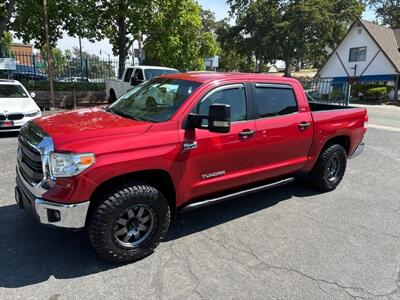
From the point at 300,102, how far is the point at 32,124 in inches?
134

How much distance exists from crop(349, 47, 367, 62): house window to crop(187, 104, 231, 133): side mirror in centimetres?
3425

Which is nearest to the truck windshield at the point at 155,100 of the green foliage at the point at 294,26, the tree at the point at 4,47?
the tree at the point at 4,47

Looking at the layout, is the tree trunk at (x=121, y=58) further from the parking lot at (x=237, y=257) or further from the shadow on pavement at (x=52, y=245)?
the shadow on pavement at (x=52, y=245)

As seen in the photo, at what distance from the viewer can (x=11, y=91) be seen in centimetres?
989

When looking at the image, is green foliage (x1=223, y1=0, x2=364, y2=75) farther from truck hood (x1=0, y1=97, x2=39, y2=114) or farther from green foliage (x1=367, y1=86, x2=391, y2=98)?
truck hood (x1=0, y1=97, x2=39, y2=114)

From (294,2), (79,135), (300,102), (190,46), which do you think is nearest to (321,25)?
(294,2)

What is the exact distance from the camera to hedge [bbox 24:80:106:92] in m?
15.6

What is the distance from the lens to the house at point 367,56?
3080 centimetres

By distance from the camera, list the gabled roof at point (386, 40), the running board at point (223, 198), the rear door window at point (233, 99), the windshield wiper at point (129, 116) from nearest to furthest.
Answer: the windshield wiper at point (129, 116), the running board at point (223, 198), the rear door window at point (233, 99), the gabled roof at point (386, 40)

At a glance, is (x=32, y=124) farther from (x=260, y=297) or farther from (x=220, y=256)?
(x=260, y=297)

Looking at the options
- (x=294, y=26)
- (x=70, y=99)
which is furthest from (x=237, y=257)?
(x=294, y=26)

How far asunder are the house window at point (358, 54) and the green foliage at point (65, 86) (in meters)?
25.9

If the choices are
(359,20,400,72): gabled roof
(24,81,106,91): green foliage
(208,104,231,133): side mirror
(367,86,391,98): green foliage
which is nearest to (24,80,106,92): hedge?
(24,81,106,91): green foliage

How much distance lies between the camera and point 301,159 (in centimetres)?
501
